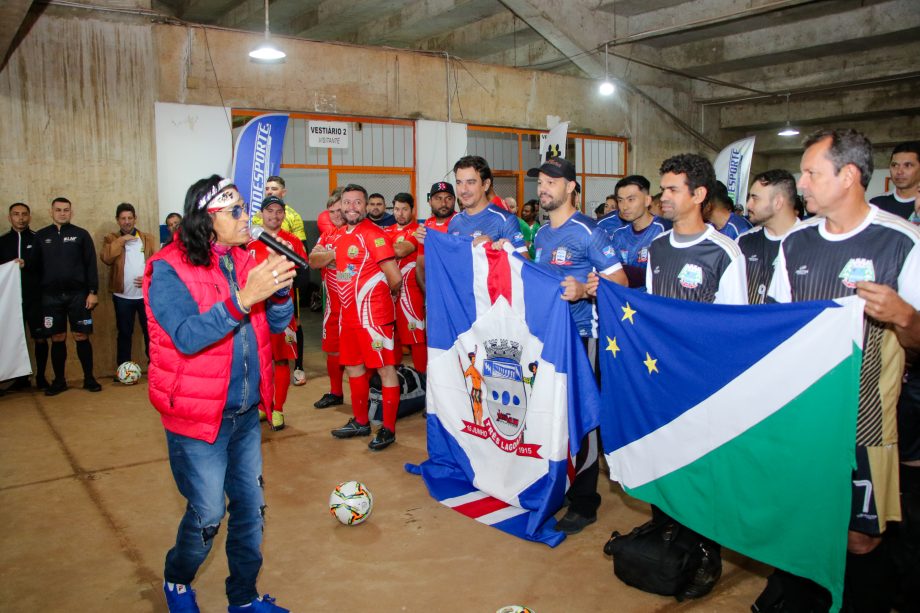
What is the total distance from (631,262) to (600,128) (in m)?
7.97

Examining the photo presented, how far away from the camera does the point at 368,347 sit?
18.3 feet

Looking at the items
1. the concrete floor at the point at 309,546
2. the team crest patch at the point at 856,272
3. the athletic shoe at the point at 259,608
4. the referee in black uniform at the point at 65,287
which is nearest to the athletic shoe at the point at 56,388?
the referee in black uniform at the point at 65,287

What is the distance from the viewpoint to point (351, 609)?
3336 mm

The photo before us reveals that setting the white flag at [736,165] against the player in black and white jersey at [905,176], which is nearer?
the player in black and white jersey at [905,176]

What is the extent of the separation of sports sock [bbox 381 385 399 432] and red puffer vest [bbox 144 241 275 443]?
2.79 metres

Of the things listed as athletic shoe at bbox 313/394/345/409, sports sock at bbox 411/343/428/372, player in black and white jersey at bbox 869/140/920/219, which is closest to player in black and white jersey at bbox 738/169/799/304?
player in black and white jersey at bbox 869/140/920/219

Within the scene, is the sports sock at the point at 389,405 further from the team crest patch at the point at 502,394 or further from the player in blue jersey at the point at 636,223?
the player in blue jersey at the point at 636,223

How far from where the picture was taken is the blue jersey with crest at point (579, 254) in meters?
4.14

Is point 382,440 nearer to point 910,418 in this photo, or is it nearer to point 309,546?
point 309,546

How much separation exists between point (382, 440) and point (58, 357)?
437cm

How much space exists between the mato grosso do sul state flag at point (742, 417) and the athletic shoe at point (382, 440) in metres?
2.34

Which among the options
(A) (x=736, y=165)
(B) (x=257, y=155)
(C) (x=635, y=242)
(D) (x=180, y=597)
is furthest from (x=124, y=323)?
(A) (x=736, y=165)

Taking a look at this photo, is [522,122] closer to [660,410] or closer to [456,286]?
[456,286]

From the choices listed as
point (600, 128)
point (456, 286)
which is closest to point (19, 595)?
point (456, 286)
